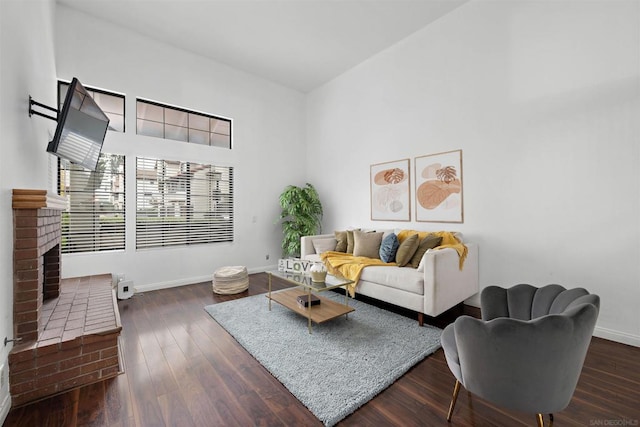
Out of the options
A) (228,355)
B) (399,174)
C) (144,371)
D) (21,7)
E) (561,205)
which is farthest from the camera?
(399,174)

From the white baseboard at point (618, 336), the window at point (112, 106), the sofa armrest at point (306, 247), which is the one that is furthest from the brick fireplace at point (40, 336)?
the white baseboard at point (618, 336)

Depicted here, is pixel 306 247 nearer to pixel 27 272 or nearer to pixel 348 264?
pixel 348 264

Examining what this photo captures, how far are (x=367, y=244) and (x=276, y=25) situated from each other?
128 inches

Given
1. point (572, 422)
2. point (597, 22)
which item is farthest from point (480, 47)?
point (572, 422)

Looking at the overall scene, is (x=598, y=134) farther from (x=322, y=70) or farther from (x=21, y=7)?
(x=21, y=7)

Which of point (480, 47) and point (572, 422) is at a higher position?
point (480, 47)

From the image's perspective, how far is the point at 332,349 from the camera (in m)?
2.25

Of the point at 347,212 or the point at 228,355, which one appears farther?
the point at 347,212

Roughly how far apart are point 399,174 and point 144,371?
3652 mm

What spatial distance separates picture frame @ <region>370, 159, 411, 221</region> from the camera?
13.0 ft

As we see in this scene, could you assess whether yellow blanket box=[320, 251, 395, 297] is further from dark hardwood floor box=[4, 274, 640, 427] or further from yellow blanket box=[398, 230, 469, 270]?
dark hardwood floor box=[4, 274, 640, 427]

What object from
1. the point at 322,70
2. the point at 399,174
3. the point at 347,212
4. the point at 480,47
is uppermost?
the point at 322,70

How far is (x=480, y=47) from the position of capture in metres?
3.21

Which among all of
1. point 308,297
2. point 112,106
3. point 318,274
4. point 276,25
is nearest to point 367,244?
point 318,274
